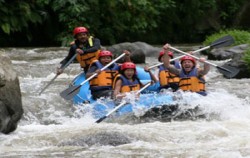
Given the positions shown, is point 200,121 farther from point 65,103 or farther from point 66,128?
point 65,103

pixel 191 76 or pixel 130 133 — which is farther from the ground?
pixel 191 76

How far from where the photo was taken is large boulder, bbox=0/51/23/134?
588 cm

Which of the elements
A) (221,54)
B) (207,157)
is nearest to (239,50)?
(221,54)

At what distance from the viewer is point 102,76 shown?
26.6 feet

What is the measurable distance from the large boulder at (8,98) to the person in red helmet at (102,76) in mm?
1840

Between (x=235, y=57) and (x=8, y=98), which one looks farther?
(x=235, y=57)

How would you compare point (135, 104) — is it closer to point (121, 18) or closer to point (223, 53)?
point (223, 53)

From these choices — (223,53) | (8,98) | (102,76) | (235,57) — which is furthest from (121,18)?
(8,98)

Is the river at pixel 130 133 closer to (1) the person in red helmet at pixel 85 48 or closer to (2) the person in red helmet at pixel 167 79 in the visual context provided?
(2) the person in red helmet at pixel 167 79

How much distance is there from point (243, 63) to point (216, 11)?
1126 cm

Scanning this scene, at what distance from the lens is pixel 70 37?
1620cm

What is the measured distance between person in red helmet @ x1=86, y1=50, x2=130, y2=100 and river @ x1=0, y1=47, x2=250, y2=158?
0.41 metres

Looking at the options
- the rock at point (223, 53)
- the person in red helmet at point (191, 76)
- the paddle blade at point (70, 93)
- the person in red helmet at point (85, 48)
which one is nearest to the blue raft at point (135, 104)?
the paddle blade at point (70, 93)

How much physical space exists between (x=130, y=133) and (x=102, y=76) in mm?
2286
